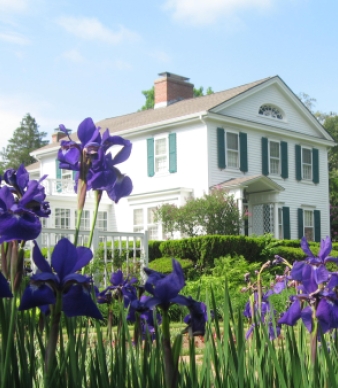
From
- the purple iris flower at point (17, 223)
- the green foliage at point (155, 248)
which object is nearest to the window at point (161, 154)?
the green foliage at point (155, 248)

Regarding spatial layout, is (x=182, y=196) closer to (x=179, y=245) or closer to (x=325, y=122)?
(x=179, y=245)

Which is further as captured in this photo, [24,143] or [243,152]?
[24,143]

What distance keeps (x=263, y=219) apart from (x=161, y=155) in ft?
14.4

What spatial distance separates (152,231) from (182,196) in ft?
7.50

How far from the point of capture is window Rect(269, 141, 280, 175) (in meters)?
24.3

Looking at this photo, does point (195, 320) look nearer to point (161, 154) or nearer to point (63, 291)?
point (63, 291)

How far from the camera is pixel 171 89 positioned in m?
26.5

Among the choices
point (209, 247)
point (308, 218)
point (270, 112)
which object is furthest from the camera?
point (308, 218)

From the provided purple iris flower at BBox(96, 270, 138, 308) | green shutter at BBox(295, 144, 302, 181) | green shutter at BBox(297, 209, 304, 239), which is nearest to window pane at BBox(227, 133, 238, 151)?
green shutter at BBox(295, 144, 302, 181)

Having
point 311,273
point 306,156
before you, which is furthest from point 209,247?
point 311,273

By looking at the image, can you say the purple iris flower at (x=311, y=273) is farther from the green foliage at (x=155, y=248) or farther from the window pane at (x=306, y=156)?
the window pane at (x=306, y=156)

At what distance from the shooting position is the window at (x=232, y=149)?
22625 mm

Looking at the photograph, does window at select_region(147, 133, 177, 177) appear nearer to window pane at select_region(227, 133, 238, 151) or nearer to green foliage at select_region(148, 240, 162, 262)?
window pane at select_region(227, 133, 238, 151)

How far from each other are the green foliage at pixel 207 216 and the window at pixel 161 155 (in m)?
2.83
